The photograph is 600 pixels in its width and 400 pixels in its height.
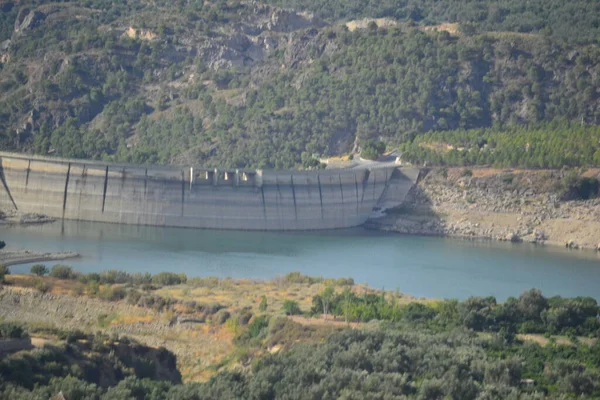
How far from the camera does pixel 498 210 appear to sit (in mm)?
74938

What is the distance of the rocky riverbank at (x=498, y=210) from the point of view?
236 feet

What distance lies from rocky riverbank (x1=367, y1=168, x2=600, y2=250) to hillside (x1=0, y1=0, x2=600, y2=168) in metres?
10.3

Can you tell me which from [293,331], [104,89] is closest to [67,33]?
[104,89]

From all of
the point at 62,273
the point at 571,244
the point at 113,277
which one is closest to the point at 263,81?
the point at 571,244

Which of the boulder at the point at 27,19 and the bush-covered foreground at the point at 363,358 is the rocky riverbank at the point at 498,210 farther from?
the boulder at the point at 27,19

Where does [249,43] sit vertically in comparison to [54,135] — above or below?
above

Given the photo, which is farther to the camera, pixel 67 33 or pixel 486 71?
pixel 67 33

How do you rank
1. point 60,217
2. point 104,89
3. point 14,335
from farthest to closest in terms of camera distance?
1. point 104,89
2. point 60,217
3. point 14,335

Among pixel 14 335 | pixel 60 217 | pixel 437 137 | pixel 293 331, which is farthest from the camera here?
pixel 437 137

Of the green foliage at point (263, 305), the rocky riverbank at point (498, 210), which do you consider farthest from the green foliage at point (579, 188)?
the green foliage at point (263, 305)

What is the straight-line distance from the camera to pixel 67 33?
111 metres

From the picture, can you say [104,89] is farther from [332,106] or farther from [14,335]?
[14,335]

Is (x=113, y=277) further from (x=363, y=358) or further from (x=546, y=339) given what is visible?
(x=363, y=358)

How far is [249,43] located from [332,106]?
18.8 metres
